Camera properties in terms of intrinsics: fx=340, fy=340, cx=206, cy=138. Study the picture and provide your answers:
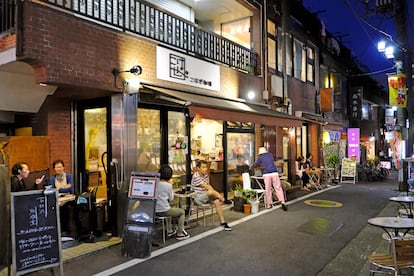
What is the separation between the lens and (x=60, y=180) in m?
6.89

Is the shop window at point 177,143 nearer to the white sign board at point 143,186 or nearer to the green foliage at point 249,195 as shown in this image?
the green foliage at point 249,195

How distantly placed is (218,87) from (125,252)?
5849mm

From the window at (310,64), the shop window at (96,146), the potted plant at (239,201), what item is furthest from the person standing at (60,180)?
the window at (310,64)

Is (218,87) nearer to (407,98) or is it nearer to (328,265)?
(328,265)

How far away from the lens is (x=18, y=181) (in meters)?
6.02

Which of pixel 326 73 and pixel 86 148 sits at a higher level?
pixel 326 73

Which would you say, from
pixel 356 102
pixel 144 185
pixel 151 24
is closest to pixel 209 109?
pixel 144 185

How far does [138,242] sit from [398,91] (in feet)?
41.1

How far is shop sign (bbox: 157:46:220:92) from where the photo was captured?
8.32 metres

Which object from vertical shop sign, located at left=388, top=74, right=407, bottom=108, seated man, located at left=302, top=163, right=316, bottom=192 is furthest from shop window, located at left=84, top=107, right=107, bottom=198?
vertical shop sign, located at left=388, top=74, right=407, bottom=108

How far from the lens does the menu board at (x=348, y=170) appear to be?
667 inches

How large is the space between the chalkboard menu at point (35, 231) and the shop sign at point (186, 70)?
13.6 ft

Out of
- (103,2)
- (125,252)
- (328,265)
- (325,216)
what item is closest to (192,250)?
(125,252)

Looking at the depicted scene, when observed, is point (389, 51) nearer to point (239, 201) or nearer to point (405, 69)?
point (405, 69)
